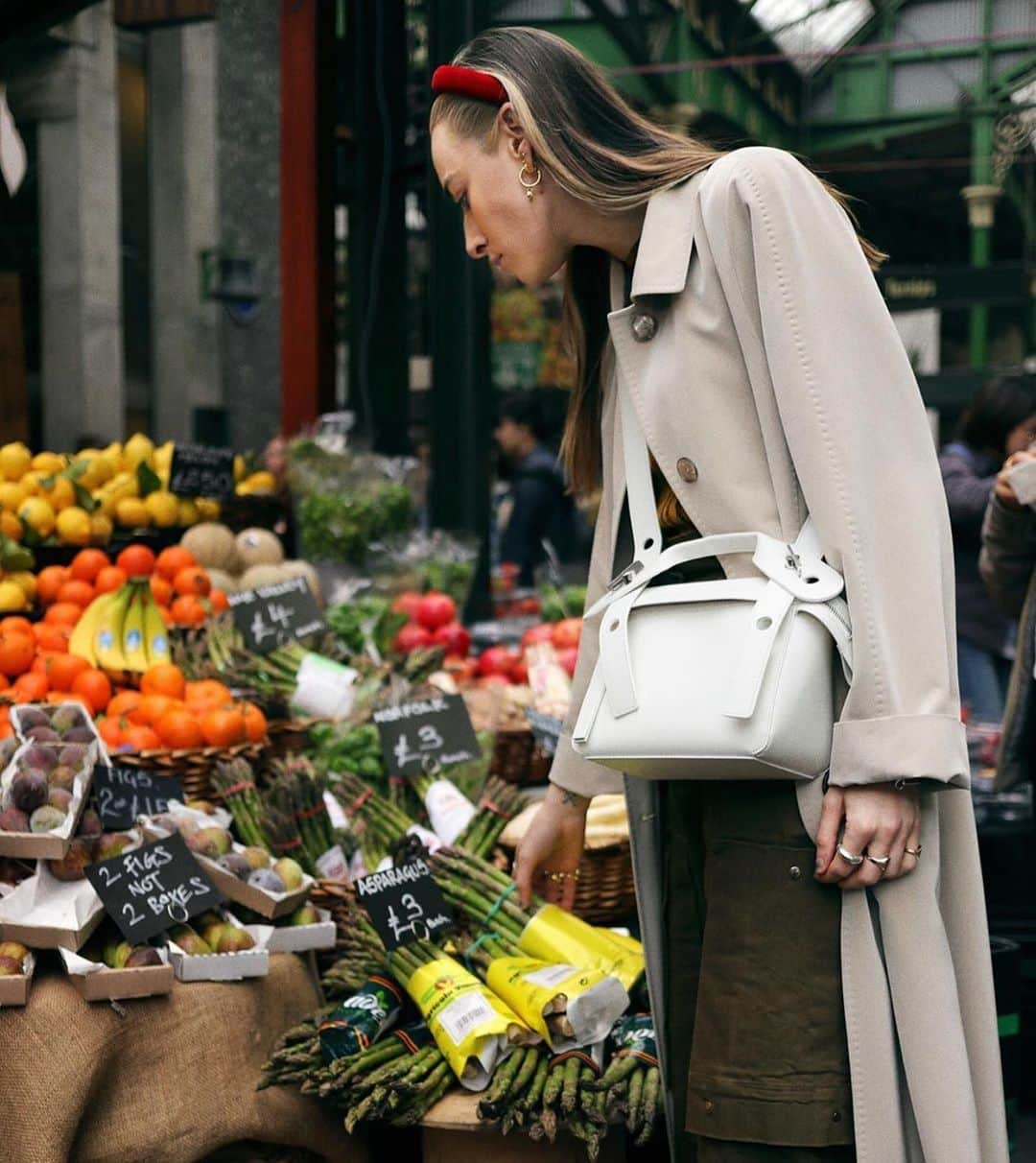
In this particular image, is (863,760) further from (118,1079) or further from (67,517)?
(67,517)

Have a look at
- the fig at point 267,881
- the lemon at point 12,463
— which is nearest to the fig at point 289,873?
the fig at point 267,881

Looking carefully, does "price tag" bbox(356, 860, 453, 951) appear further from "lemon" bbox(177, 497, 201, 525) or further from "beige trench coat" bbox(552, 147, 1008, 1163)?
"lemon" bbox(177, 497, 201, 525)

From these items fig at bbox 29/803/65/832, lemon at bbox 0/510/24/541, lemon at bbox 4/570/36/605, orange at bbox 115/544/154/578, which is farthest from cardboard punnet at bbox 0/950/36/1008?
lemon at bbox 0/510/24/541

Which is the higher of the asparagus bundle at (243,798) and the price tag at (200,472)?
the price tag at (200,472)

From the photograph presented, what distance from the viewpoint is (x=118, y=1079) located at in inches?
105

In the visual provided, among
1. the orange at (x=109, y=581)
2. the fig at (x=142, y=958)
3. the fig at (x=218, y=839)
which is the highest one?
the orange at (x=109, y=581)

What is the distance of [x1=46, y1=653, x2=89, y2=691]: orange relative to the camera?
12.8 ft

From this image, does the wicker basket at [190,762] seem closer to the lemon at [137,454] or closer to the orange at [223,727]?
the orange at [223,727]

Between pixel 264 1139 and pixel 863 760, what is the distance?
5.10 ft

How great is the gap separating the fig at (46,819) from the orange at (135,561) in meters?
1.82

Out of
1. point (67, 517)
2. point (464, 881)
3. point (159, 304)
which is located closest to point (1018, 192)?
point (159, 304)

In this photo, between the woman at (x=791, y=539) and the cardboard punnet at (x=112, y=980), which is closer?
the woman at (x=791, y=539)

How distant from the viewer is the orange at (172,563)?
4.66m

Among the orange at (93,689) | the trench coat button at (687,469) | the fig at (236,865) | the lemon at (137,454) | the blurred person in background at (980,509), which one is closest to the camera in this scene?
the trench coat button at (687,469)
